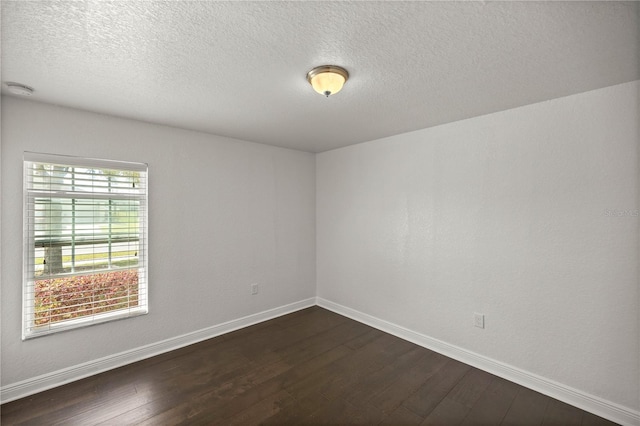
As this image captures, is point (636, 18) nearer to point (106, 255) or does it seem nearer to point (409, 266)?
point (409, 266)

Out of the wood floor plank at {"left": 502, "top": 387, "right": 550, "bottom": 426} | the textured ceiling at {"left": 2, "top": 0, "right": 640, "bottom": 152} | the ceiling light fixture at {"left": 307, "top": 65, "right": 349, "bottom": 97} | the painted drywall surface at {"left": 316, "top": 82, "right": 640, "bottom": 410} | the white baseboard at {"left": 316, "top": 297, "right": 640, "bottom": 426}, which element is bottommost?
the wood floor plank at {"left": 502, "top": 387, "right": 550, "bottom": 426}

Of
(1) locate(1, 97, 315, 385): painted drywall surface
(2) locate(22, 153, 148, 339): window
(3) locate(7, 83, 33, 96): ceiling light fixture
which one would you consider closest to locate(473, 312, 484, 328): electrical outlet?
(1) locate(1, 97, 315, 385): painted drywall surface

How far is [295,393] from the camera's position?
91.2 inches

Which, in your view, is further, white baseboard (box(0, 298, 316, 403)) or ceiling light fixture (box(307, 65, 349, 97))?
white baseboard (box(0, 298, 316, 403))

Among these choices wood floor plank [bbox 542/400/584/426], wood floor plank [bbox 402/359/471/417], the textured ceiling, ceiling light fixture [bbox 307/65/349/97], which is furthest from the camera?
wood floor plank [bbox 402/359/471/417]

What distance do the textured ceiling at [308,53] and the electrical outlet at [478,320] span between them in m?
1.92

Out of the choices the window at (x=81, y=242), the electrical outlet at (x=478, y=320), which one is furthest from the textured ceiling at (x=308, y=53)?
the electrical outlet at (x=478, y=320)

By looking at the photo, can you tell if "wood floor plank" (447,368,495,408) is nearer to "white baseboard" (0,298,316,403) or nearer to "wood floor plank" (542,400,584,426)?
"wood floor plank" (542,400,584,426)

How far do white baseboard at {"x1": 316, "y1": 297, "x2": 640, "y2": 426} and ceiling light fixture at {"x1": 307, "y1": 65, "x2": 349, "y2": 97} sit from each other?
8.92 feet

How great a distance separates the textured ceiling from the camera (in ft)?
4.32

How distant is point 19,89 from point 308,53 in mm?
2135

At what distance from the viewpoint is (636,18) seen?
1.34 metres

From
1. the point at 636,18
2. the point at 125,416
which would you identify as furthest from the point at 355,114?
the point at 125,416

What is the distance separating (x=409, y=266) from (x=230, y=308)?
2223mm
